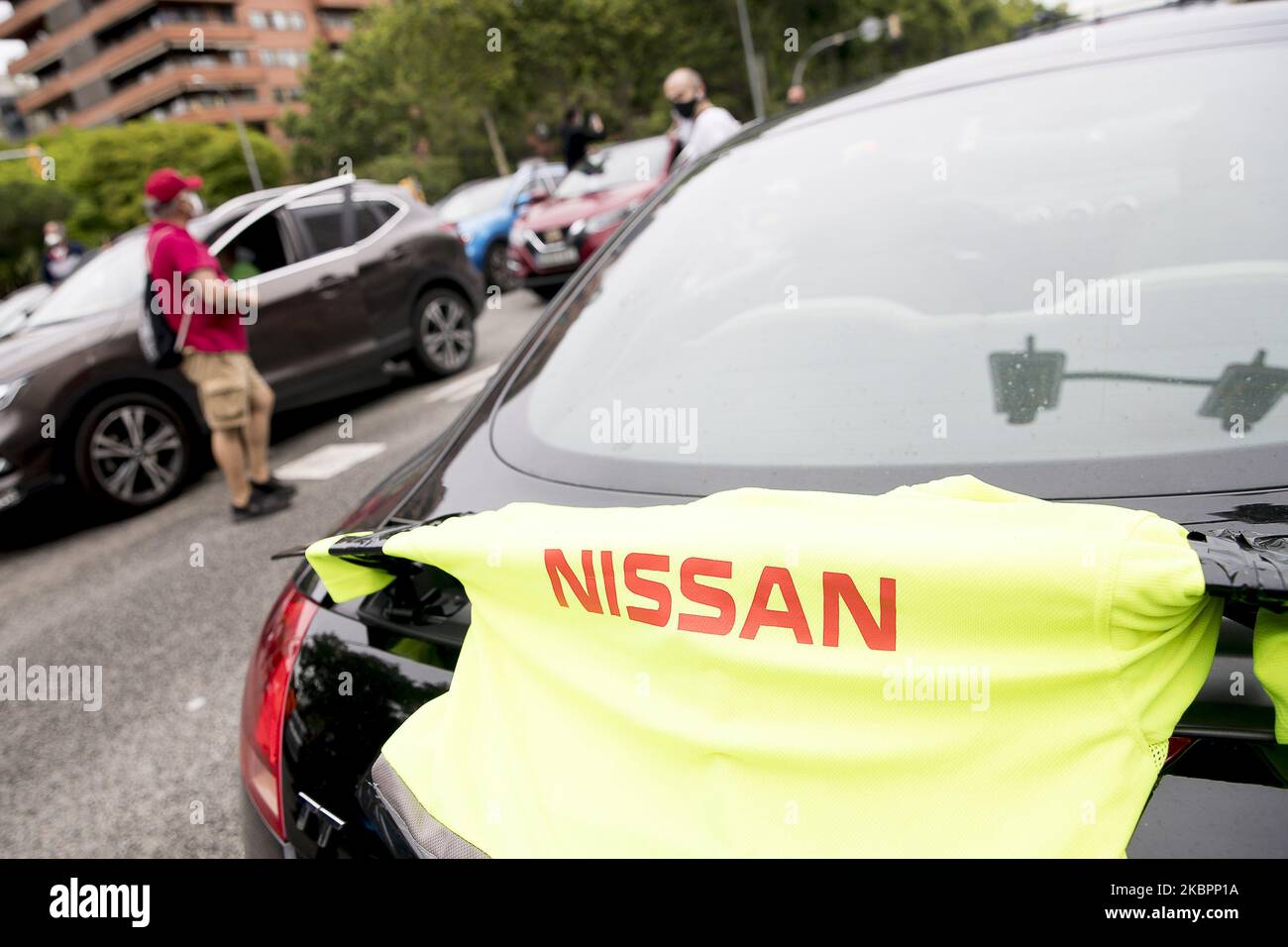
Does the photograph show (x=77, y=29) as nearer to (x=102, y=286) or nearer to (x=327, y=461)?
(x=102, y=286)

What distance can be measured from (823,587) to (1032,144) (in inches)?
48.2

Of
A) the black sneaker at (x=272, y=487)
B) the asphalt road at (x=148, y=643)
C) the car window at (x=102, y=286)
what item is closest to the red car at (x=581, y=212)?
the asphalt road at (x=148, y=643)

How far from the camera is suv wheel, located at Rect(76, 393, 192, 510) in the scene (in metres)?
6.09

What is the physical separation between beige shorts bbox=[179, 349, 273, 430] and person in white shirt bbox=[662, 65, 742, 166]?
3.49 metres

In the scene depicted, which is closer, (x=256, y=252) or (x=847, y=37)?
(x=256, y=252)

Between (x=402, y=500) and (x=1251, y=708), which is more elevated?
(x=402, y=500)

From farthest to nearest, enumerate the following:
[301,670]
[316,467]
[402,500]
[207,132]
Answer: [207,132]
[316,467]
[402,500]
[301,670]

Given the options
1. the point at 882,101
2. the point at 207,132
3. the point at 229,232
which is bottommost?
the point at 882,101

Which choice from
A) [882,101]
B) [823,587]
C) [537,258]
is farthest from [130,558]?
[537,258]

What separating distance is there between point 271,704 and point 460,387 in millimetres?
6834

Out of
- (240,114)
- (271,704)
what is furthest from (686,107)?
(240,114)

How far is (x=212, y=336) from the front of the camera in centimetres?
549
